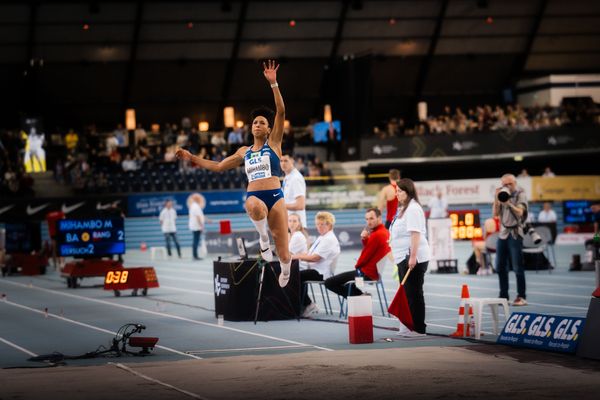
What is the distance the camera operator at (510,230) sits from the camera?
50.6ft

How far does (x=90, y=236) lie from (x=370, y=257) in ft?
31.3

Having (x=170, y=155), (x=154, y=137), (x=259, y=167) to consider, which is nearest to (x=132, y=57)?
(x=154, y=137)

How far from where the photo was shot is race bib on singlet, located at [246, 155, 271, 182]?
10117 millimetres

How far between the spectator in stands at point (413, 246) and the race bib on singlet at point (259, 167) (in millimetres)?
2714

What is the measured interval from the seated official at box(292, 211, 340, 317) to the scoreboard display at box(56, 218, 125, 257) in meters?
8.28

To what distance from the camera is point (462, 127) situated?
4362cm

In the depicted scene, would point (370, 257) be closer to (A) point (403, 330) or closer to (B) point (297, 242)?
(B) point (297, 242)

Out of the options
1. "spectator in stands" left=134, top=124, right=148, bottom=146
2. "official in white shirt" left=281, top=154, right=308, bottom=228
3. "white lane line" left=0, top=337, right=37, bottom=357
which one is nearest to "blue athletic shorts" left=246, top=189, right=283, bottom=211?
"white lane line" left=0, top=337, right=37, bottom=357

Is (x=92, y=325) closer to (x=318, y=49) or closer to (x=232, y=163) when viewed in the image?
(x=232, y=163)

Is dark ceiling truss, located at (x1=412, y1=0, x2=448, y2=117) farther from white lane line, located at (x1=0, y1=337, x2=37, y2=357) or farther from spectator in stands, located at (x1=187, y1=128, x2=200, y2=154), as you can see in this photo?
white lane line, located at (x1=0, y1=337, x2=37, y2=357)

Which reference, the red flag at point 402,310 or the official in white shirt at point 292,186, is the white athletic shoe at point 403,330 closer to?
the red flag at point 402,310

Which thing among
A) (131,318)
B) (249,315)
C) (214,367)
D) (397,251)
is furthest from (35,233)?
(214,367)

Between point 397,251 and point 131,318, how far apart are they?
4802 mm

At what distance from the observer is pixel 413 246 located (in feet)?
40.0
